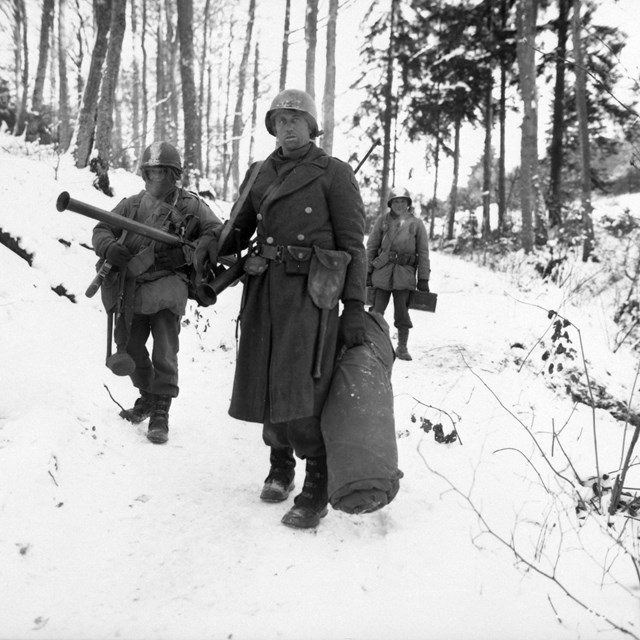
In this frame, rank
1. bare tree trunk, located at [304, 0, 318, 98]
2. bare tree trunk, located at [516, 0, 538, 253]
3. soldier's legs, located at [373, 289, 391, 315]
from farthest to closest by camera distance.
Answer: bare tree trunk, located at [304, 0, 318, 98]
bare tree trunk, located at [516, 0, 538, 253]
soldier's legs, located at [373, 289, 391, 315]

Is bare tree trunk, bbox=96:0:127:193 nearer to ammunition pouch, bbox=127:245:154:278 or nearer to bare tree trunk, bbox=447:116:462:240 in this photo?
ammunition pouch, bbox=127:245:154:278

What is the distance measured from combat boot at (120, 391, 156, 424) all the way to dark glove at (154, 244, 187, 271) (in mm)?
1009

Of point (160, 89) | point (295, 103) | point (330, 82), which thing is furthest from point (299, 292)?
point (160, 89)

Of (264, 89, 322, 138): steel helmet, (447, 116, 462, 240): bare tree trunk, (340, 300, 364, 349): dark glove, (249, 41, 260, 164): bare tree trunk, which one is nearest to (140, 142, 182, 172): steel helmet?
(264, 89, 322, 138): steel helmet

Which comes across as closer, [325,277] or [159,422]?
[325,277]

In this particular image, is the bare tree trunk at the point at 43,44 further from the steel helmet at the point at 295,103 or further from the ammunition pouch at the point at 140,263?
the steel helmet at the point at 295,103

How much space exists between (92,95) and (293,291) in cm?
928

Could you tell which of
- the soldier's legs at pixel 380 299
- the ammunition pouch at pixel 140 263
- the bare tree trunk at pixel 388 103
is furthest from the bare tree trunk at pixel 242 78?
the ammunition pouch at pixel 140 263

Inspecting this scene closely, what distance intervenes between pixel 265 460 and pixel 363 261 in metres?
1.69

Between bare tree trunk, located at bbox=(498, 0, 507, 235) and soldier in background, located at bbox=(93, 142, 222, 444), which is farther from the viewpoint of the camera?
bare tree trunk, located at bbox=(498, 0, 507, 235)

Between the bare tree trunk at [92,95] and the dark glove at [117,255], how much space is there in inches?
273

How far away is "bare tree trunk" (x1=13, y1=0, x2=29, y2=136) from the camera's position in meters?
14.7

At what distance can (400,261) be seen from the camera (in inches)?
264

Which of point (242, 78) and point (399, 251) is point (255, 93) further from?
point (399, 251)
